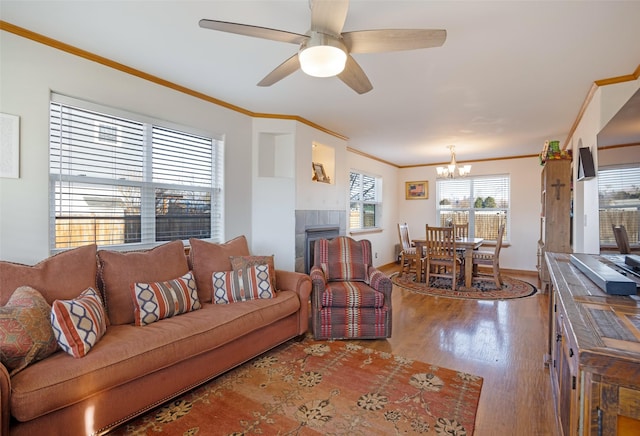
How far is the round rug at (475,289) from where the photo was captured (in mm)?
4473

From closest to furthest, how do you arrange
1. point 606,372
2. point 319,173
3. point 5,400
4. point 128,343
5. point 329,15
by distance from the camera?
point 606,372 < point 5,400 < point 329,15 < point 128,343 < point 319,173

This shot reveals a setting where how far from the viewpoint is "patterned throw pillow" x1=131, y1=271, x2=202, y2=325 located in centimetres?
214

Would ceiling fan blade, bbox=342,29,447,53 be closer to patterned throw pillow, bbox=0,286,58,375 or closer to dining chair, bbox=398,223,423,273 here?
patterned throw pillow, bbox=0,286,58,375

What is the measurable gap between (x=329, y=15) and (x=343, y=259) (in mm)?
2409

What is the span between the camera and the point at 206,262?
2.80 m

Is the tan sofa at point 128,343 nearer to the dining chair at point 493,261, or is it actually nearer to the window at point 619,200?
the window at point 619,200

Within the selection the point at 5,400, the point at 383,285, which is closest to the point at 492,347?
the point at 383,285

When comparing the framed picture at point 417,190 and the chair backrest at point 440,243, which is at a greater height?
the framed picture at point 417,190

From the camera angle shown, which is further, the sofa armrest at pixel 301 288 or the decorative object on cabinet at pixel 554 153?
the decorative object on cabinet at pixel 554 153

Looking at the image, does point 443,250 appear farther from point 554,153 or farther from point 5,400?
point 5,400

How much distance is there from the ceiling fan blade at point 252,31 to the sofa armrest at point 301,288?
1.99 meters

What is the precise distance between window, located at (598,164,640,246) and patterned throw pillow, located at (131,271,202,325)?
9.00 feet

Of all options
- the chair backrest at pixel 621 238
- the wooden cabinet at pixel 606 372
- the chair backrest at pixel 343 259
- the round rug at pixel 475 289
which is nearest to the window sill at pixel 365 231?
the round rug at pixel 475 289

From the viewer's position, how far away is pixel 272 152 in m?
4.18
